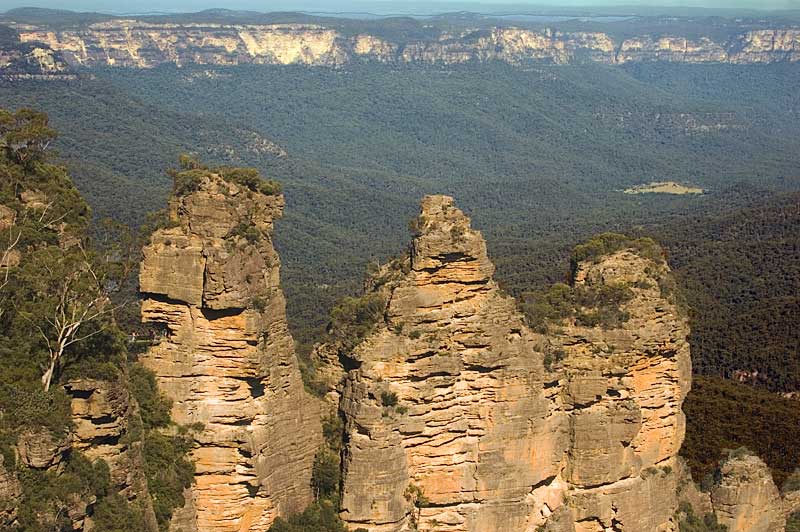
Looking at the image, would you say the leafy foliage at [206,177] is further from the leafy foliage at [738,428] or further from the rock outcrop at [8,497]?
the leafy foliage at [738,428]

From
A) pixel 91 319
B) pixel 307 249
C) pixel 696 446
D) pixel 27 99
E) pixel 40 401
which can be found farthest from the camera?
pixel 27 99

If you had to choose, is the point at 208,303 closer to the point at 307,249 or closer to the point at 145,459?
the point at 145,459

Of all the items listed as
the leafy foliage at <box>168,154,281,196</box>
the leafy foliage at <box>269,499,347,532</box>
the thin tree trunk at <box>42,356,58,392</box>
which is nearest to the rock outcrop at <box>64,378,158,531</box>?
the thin tree trunk at <box>42,356,58,392</box>

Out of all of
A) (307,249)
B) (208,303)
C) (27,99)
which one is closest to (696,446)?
(208,303)

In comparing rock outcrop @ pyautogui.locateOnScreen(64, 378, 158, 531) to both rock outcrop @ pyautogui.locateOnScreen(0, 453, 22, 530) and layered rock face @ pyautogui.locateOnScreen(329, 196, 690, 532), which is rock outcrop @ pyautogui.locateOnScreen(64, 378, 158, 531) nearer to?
rock outcrop @ pyautogui.locateOnScreen(0, 453, 22, 530)

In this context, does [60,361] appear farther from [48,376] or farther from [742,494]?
[742,494]

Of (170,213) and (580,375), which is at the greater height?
(170,213)
